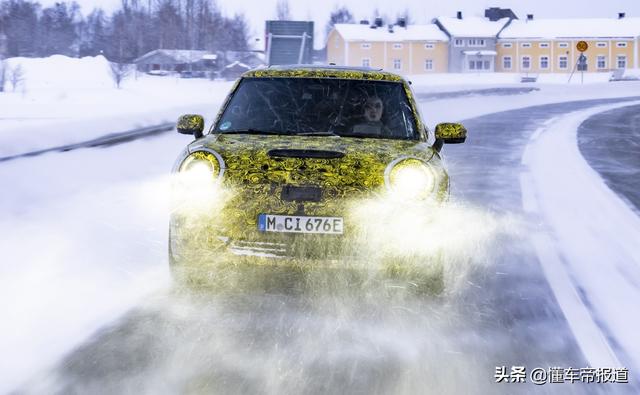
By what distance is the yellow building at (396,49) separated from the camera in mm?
96250

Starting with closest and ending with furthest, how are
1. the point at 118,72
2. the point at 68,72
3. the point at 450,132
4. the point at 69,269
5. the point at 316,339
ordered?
the point at 316,339 < the point at 450,132 < the point at 69,269 < the point at 118,72 < the point at 68,72

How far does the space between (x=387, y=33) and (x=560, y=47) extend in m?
21.3

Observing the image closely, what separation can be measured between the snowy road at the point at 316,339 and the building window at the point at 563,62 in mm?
96018

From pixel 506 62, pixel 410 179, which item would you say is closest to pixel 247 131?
pixel 410 179

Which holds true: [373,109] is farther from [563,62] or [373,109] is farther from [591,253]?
[563,62]

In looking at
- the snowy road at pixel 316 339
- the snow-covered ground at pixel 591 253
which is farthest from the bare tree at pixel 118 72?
the snowy road at pixel 316 339

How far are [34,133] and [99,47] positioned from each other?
10166cm

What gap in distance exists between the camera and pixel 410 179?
4.69m

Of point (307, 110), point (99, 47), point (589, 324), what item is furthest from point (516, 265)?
point (99, 47)

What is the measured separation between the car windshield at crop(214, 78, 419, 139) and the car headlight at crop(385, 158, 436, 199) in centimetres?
75

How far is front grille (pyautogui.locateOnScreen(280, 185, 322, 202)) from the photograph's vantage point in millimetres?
4570

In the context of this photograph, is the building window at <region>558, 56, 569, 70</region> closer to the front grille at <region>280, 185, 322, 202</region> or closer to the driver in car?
the driver in car

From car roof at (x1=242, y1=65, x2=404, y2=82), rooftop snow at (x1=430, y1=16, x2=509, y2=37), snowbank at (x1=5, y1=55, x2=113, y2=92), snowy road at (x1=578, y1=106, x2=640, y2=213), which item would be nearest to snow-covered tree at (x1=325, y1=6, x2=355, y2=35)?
rooftop snow at (x1=430, y1=16, x2=509, y2=37)

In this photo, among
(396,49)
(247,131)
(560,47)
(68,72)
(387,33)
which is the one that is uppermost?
(387,33)
